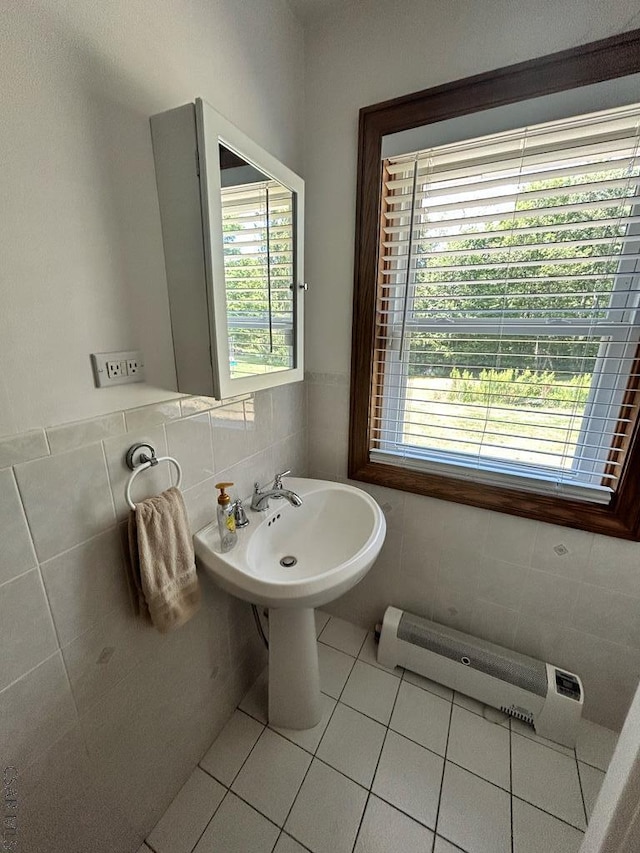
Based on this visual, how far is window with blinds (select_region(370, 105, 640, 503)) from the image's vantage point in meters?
0.97

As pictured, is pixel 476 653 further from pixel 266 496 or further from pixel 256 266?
pixel 256 266

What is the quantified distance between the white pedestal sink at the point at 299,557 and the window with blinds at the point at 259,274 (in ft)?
1.68

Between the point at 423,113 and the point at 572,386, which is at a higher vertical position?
the point at 423,113

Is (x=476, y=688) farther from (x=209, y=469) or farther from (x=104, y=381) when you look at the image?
(x=104, y=381)

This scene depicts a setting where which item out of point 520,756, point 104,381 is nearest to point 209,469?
point 104,381

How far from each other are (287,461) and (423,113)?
1.30 metres

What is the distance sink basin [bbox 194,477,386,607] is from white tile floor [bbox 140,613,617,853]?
66cm

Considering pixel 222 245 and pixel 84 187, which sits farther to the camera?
pixel 222 245

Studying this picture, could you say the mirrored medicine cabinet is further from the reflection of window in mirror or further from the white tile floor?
the white tile floor

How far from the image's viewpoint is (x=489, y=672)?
Answer: 1283 mm

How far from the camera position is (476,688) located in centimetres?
130

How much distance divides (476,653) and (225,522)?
3.78 ft

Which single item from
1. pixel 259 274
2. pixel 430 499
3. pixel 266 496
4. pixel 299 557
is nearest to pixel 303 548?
pixel 299 557

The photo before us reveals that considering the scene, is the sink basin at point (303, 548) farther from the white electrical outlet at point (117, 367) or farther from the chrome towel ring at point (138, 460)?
the white electrical outlet at point (117, 367)
